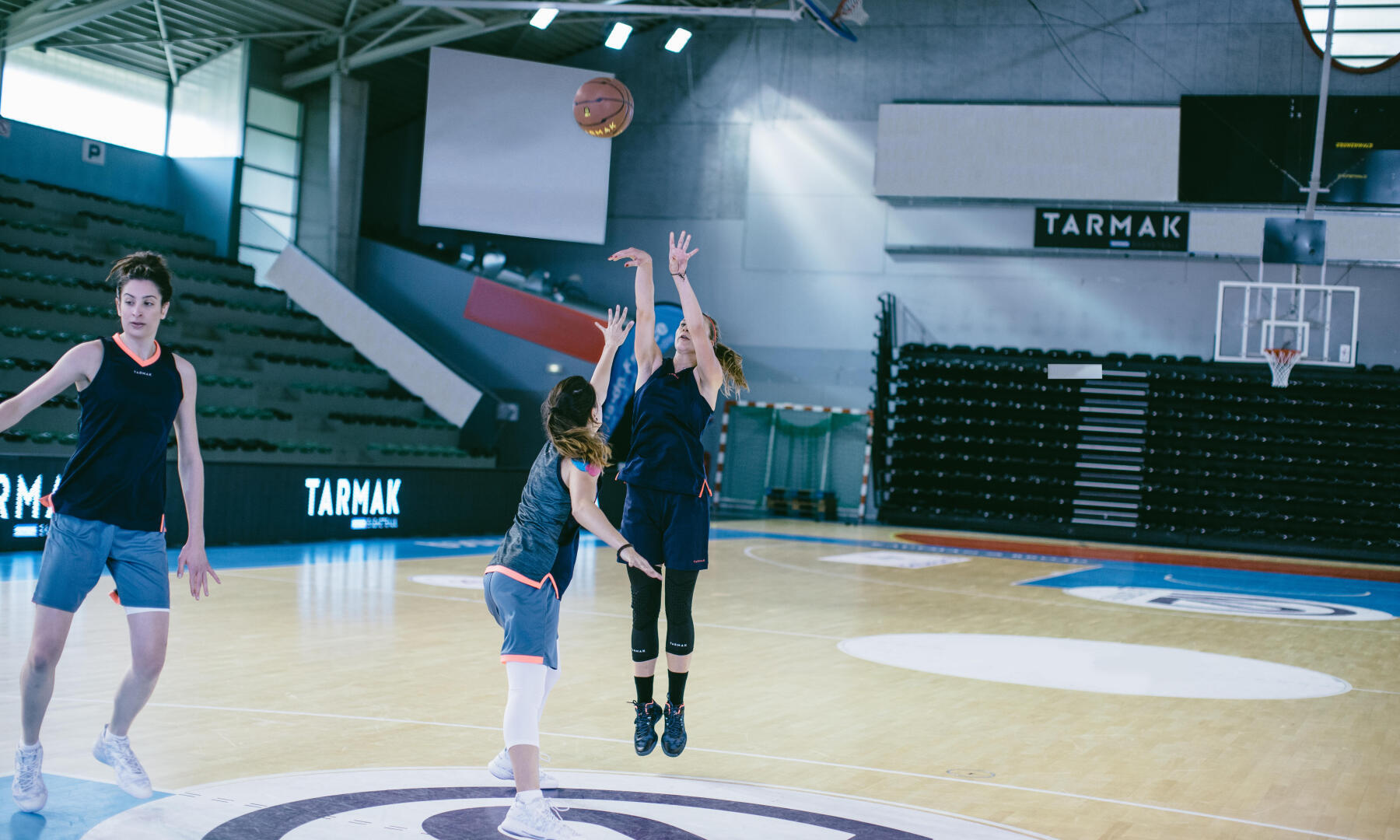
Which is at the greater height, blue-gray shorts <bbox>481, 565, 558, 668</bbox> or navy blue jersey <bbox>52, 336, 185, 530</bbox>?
navy blue jersey <bbox>52, 336, 185, 530</bbox>

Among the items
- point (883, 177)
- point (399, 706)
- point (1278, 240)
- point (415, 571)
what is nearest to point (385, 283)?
point (883, 177)

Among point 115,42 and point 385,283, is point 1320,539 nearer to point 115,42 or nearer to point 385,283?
point 385,283

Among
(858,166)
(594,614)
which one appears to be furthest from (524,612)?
(858,166)

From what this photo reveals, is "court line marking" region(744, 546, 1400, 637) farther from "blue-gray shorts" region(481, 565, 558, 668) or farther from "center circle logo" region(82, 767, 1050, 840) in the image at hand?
"blue-gray shorts" region(481, 565, 558, 668)

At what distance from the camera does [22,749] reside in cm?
392

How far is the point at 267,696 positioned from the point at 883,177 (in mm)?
18504

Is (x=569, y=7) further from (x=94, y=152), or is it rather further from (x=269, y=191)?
(x=94, y=152)

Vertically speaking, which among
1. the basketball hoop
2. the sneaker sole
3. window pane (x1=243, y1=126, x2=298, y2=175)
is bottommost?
the sneaker sole

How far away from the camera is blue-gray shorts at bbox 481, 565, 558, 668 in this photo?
386cm

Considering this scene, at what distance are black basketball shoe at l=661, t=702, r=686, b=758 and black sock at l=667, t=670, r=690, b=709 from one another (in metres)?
0.02

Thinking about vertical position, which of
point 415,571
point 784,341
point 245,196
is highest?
point 245,196

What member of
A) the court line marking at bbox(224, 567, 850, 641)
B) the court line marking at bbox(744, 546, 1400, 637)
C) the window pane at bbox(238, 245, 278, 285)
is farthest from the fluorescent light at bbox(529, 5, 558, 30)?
the court line marking at bbox(224, 567, 850, 641)

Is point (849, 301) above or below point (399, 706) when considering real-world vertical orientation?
above

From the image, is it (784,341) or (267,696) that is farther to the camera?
(784,341)
